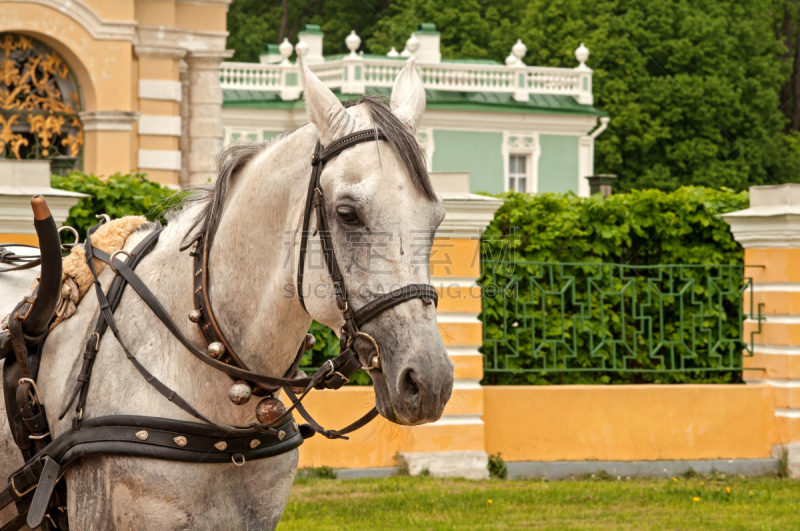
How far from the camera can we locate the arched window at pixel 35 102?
47.2 ft

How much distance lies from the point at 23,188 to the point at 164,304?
163 inches

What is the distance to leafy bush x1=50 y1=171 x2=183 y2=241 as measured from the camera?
Result: 7.32 m

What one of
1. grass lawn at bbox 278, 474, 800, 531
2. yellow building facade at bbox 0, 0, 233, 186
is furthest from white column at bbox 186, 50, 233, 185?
grass lawn at bbox 278, 474, 800, 531

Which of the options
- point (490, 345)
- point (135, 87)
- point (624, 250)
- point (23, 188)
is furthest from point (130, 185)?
point (135, 87)

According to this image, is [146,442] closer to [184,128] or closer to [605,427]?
[605,427]

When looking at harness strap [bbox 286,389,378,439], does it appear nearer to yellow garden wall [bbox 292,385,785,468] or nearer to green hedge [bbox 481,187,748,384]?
yellow garden wall [bbox 292,385,785,468]

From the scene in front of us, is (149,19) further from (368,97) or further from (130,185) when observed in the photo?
(368,97)


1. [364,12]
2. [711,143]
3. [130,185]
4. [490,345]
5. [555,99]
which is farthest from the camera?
[364,12]

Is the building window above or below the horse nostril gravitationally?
above

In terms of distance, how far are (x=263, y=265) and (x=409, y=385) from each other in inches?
27.6

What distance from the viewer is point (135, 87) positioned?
15109 millimetres

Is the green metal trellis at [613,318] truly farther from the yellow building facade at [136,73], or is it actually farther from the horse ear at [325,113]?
the yellow building facade at [136,73]

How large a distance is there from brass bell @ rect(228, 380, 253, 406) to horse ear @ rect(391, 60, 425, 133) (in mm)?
989

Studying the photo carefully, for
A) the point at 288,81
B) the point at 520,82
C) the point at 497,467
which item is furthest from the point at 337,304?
the point at 520,82
